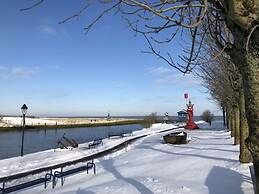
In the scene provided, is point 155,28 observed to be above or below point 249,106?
above

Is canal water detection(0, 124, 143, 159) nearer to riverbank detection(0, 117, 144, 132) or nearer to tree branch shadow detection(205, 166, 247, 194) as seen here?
riverbank detection(0, 117, 144, 132)

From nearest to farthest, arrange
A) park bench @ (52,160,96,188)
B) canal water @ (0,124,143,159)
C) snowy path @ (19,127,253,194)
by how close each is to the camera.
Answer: snowy path @ (19,127,253,194)
park bench @ (52,160,96,188)
canal water @ (0,124,143,159)

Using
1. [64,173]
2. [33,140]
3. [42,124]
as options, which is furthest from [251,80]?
[42,124]

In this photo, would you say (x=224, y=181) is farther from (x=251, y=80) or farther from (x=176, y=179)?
(x=251, y=80)

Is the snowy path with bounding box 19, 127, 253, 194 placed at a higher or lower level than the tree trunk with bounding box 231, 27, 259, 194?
lower

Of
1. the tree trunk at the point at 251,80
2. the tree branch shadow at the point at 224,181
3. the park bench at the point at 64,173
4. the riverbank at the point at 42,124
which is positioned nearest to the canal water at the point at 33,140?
the park bench at the point at 64,173

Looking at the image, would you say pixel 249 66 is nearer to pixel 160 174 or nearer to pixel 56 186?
pixel 160 174

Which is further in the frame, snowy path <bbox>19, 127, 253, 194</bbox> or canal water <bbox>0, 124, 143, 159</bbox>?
canal water <bbox>0, 124, 143, 159</bbox>

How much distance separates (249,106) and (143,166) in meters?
9.33

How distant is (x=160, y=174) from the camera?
1072 centimetres

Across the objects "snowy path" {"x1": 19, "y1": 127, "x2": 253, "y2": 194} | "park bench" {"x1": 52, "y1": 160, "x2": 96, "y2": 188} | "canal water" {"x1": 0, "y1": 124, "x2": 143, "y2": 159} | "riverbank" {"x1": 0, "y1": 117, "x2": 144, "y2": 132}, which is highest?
"riverbank" {"x1": 0, "y1": 117, "x2": 144, "y2": 132}

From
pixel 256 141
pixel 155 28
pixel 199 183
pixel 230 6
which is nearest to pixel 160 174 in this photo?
pixel 199 183

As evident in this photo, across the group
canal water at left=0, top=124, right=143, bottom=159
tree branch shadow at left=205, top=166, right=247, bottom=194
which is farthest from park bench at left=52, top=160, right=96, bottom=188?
canal water at left=0, top=124, right=143, bottom=159

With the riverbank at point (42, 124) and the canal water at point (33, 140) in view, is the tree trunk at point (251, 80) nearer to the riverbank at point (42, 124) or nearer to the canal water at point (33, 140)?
the canal water at point (33, 140)
